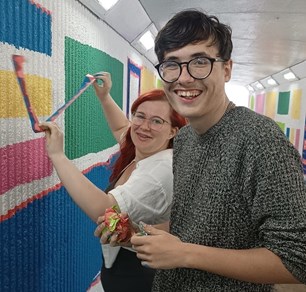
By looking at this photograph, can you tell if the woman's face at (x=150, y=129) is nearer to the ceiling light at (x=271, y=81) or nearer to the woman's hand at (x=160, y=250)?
the woman's hand at (x=160, y=250)

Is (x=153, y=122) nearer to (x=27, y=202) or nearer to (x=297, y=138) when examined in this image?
(x=27, y=202)

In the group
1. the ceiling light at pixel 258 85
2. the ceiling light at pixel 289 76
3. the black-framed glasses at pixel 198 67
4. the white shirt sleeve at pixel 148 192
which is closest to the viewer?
the black-framed glasses at pixel 198 67

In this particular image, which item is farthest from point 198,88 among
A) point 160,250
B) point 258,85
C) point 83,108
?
point 258,85

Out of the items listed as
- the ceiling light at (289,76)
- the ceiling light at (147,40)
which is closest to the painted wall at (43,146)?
the ceiling light at (147,40)

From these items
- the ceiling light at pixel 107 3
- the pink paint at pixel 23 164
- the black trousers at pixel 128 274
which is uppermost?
the ceiling light at pixel 107 3

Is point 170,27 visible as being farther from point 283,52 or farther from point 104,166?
point 283,52

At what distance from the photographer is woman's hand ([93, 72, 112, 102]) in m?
1.58

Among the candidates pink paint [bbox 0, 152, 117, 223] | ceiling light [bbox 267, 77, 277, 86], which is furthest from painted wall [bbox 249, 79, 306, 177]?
pink paint [bbox 0, 152, 117, 223]

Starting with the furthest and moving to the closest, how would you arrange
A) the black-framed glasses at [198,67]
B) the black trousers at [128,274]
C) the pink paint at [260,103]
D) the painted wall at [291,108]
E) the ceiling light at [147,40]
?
the pink paint at [260,103]
the painted wall at [291,108]
the ceiling light at [147,40]
the black trousers at [128,274]
the black-framed glasses at [198,67]

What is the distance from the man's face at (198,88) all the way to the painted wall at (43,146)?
1.67ft

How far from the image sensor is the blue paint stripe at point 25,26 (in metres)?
1.06

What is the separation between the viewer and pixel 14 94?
3.66ft

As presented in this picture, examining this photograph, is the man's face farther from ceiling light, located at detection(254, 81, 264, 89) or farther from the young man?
ceiling light, located at detection(254, 81, 264, 89)

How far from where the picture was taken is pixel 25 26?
117 centimetres
